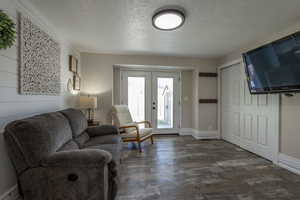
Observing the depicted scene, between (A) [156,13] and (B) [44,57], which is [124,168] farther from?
(A) [156,13]

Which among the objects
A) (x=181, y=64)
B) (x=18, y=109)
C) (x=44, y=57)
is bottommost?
(x=18, y=109)

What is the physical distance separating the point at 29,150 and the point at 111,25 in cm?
196

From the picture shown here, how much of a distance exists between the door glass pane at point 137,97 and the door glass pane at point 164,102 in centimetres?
49

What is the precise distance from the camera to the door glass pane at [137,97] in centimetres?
427

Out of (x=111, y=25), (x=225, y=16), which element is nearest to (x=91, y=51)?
(x=111, y=25)

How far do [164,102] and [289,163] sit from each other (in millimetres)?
2953

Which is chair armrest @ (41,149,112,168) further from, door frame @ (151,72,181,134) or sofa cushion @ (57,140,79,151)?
door frame @ (151,72,181,134)

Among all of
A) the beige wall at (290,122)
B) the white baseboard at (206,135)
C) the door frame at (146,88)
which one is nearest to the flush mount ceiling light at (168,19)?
the beige wall at (290,122)

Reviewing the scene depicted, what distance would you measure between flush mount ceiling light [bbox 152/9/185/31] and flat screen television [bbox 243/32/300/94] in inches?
54.1

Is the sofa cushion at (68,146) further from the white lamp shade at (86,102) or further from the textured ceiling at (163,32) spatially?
the textured ceiling at (163,32)

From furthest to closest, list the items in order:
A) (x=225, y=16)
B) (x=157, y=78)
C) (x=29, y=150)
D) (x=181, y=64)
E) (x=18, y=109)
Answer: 1. (x=157, y=78)
2. (x=181, y=64)
3. (x=225, y=16)
4. (x=18, y=109)
5. (x=29, y=150)

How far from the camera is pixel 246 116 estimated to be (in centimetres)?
321

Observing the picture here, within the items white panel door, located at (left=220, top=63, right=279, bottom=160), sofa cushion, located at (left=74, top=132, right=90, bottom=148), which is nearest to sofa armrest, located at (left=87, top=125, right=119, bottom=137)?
sofa cushion, located at (left=74, top=132, right=90, bottom=148)

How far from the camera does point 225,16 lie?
6.65 ft
